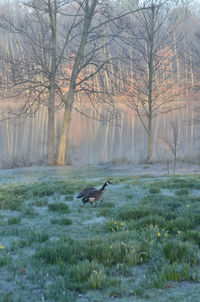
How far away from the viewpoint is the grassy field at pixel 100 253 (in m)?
3.15

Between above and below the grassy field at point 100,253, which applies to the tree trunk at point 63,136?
above

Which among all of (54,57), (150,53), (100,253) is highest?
(150,53)

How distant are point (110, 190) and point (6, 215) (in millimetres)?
3150

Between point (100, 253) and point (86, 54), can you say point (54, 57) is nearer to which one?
point (86, 54)

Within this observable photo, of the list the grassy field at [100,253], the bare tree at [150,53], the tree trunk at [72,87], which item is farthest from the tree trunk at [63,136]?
the grassy field at [100,253]

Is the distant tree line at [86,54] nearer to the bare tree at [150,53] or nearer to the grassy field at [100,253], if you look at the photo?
the bare tree at [150,53]

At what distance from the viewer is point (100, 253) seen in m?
3.93

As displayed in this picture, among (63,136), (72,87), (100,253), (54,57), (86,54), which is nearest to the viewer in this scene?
(100,253)

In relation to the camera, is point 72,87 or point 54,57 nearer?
point 54,57

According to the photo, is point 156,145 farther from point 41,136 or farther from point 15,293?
point 15,293

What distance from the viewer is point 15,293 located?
3.12 metres

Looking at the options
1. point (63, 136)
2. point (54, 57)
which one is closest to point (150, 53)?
point (54, 57)

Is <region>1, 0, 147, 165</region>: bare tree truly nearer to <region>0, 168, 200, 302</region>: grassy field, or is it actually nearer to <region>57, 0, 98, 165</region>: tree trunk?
<region>57, 0, 98, 165</region>: tree trunk

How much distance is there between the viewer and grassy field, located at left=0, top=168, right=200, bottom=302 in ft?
10.3
